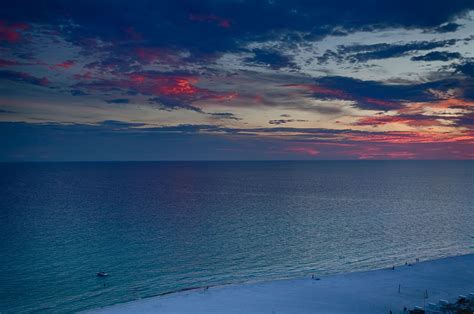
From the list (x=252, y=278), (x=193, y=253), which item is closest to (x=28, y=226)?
(x=193, y=253)

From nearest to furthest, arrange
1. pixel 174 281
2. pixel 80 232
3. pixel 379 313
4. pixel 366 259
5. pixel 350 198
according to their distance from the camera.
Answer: pixel 379 313, pixel 174 281, pixel 366 259, pixel 80 232, pixel 350 198

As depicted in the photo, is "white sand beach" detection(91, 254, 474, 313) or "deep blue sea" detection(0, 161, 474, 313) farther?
"deep blue sea" detection(0, 161, 474, 313)

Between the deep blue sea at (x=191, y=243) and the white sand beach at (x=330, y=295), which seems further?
the deep blue sea at (x=191, y=243)

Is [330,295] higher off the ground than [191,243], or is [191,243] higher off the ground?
[191,243]

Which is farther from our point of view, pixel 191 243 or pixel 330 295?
pixel 191 243

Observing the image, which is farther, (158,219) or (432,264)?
(158,219)

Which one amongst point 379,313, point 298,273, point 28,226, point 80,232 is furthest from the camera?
point 28,226

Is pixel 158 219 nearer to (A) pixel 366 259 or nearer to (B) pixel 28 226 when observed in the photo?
(B) pixel 28 226
